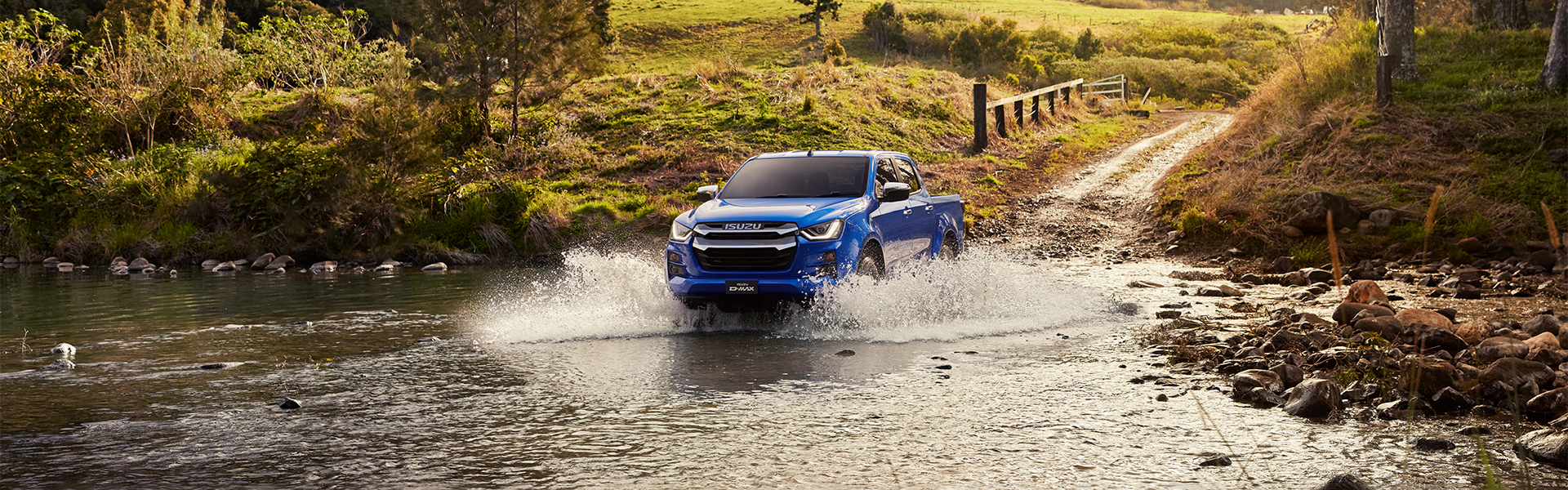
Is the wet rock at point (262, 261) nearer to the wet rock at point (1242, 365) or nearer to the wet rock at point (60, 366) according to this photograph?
the wet rock at point (60, 366)

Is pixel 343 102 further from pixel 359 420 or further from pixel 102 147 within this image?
pixel 359 420

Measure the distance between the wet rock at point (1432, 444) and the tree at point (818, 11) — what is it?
70.5m

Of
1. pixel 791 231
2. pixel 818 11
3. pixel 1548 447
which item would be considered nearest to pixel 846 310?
pixel 791 231

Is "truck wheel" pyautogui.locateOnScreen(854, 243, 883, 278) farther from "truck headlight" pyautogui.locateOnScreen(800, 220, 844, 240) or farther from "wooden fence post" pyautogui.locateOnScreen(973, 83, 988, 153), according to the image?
"wooden fence post" pyautogui.locateOnScreen(973, 83, 988, 153)

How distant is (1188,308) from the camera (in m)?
11.8

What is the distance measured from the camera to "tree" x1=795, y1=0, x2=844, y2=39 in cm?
7706

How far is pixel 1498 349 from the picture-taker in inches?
313

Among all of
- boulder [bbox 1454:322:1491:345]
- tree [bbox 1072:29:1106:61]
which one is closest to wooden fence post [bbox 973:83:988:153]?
boulder [bbox 1454:322:1491:345]

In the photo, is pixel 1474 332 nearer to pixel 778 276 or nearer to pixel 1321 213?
pixel 778 276

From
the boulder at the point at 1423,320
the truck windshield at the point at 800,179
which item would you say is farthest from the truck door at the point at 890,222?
the boulder at the point at 1423,320

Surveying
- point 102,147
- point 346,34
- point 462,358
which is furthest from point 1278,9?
point 462,358

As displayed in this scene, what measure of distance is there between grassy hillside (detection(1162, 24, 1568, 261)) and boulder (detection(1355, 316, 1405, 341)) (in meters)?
6.77

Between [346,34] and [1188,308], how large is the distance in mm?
27397

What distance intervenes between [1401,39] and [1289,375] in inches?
667
